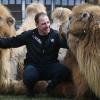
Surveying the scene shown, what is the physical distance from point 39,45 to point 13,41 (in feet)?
1.02

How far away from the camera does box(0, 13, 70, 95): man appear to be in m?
6.59

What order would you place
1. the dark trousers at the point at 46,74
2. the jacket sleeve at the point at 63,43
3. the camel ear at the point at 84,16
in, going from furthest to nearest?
the dark trousers at the point at 46,74, the jacket sleeve at the point at 63,43, the camel ear at the point at 84,16

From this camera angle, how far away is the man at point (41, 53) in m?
6.59

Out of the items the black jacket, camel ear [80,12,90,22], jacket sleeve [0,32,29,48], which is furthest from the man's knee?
camel ear [80,12,90,22]

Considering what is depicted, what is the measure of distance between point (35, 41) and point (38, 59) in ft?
0.72

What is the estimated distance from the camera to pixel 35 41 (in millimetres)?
6688

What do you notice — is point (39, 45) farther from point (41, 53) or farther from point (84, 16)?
point (84, 16)

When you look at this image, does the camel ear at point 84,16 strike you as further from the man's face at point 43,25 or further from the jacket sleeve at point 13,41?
the jacket sleeve at point 13,41

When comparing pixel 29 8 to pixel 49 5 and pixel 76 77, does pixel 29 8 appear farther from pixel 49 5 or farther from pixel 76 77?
pixel 49 5

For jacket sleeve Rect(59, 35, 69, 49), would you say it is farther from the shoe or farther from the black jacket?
the shoe

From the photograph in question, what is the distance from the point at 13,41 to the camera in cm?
666

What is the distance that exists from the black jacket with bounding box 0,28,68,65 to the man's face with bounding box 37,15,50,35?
0.08 meters

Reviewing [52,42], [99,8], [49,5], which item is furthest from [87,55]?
[49,5]

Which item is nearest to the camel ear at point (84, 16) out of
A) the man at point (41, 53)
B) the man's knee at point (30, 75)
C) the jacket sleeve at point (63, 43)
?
the jacket sleeve at point (63, 43)
